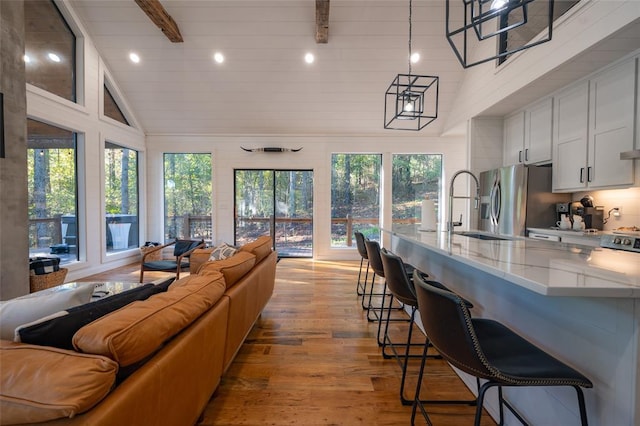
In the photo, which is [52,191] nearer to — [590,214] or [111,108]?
[111,108]

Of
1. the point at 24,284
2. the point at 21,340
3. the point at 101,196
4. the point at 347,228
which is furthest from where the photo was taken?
the point at 347,228

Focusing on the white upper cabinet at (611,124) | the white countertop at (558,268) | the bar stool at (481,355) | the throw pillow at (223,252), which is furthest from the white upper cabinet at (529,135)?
the throw pillow at (223,252)

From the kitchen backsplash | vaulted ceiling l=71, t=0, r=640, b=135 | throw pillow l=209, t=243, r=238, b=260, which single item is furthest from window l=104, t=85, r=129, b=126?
the kitchen backsplash

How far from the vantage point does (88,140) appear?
4352mm

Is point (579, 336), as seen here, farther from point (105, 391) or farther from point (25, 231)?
point (25, 231)

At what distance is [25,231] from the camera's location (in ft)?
9.16

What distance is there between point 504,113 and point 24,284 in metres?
6.47

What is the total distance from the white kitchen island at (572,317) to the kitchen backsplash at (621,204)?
2055 millimetres

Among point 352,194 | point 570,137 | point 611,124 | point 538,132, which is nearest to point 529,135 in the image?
point 538,132

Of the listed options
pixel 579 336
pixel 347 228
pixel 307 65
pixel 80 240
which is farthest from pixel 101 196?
pixel 579 336

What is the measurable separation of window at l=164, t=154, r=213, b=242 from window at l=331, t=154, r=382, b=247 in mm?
2741

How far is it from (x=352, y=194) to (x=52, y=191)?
16.4 ft

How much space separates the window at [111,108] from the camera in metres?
4.95

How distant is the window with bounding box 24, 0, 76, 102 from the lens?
3.63 meters
